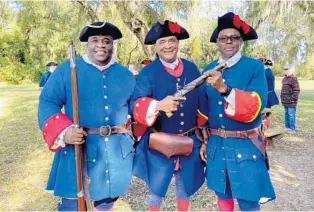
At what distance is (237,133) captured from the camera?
2.46 meters

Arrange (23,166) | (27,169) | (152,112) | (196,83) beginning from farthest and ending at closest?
(23,166) → (27,169) → (152,112) → (196,83)

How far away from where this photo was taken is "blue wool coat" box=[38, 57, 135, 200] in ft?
7.80

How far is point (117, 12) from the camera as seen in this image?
8.81 meters

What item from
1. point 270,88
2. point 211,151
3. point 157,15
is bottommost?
point 211,151

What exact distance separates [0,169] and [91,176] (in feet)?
10.6

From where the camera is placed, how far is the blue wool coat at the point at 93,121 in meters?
2.38

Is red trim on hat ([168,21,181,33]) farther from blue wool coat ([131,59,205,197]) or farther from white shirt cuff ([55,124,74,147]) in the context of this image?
white shirt cuff ([55,124,74,147])

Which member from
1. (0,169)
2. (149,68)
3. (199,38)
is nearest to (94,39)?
(149,68)

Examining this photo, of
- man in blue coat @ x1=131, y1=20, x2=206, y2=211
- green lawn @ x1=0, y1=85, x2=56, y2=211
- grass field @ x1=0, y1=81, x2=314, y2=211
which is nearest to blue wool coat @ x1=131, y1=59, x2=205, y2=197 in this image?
man in blue coat @ x1=131, y1=20, x2=206, y2=211

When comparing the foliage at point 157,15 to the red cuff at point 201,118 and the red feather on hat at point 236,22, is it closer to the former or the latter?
the red cuff at point 201,118

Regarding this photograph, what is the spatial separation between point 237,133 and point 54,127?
1.23 m

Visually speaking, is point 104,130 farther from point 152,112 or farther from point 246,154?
point 246,154

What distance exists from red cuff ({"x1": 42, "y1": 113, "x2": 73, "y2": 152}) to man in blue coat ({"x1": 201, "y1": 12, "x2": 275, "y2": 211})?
3.25 ft

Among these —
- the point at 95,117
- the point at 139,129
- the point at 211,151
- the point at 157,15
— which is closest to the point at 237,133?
the point at 211,151
